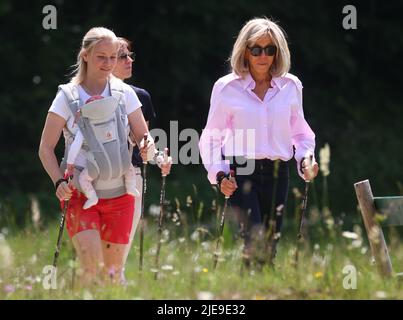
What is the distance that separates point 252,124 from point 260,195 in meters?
0.42

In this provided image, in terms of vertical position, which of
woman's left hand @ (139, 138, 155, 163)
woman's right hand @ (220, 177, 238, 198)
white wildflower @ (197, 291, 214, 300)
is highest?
woman's left hand @ (139, 138, 155, 163)

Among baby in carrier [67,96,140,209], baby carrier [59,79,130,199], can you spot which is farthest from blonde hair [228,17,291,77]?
baby in carrier [67,96,140,209]

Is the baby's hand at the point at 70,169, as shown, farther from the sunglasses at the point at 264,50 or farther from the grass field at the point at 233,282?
the sunglasses at the point at 264,50

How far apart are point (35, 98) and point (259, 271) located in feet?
39.6

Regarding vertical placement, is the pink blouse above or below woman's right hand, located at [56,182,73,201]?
above

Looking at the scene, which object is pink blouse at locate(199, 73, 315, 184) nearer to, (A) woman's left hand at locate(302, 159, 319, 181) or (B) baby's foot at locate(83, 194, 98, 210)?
(A) woman's left hand at locate(302, 159, 319, 181)

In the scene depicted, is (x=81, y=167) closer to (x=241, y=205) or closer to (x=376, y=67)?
(x=241, y=205)

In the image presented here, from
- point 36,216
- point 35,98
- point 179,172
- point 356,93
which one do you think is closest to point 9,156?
point 35,98

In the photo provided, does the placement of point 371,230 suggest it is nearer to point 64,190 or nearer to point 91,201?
point 91,201

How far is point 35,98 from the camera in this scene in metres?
17.5

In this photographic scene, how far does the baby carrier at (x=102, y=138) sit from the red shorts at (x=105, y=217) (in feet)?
0.23

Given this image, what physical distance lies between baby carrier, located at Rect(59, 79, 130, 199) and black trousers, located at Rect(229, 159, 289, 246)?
28.1 inches

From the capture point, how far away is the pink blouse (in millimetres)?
6434

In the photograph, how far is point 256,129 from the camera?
6.43m
